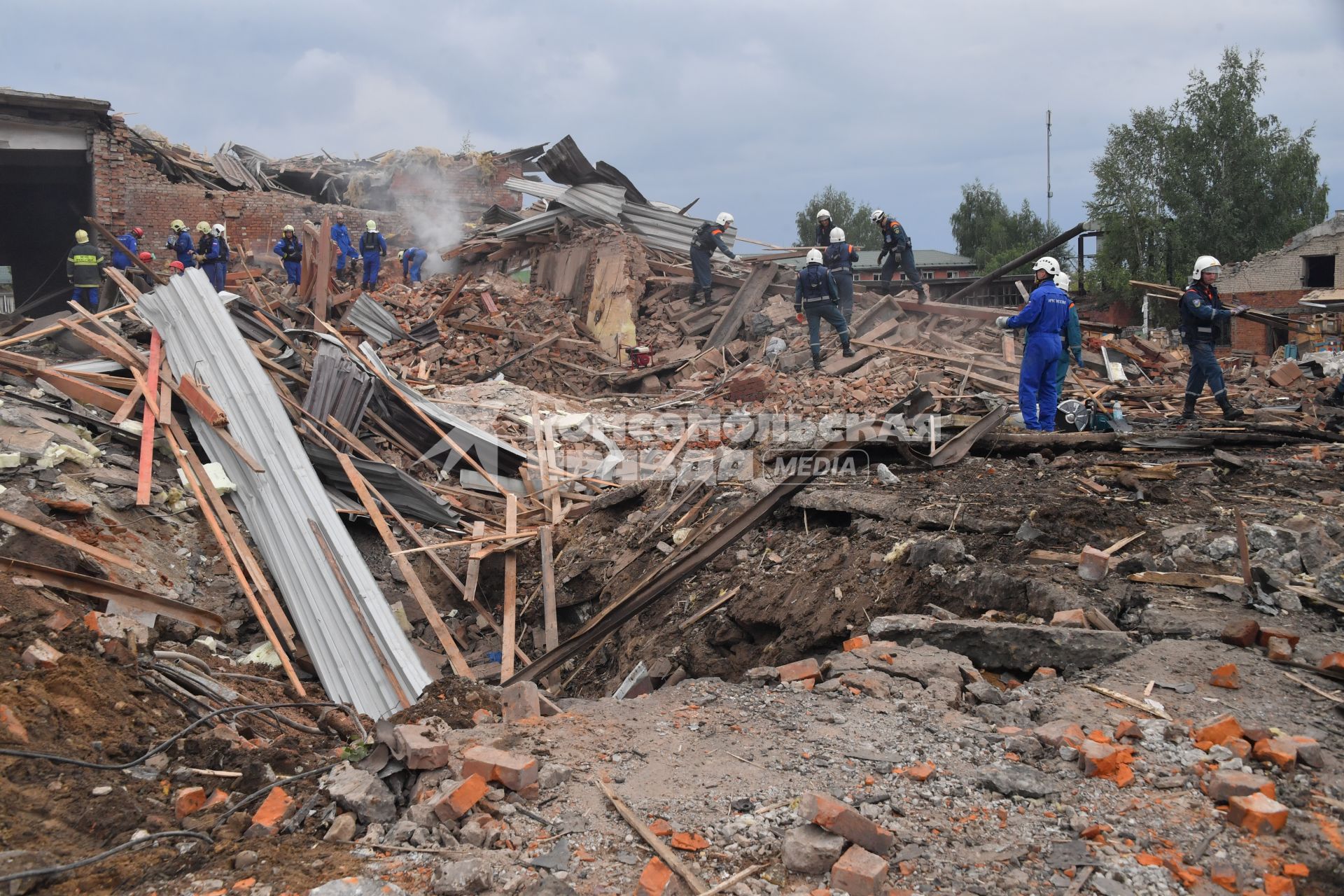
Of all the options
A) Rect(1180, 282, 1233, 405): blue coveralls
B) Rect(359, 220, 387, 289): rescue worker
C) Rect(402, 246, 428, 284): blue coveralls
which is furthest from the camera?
Rect(402, 246, 428, 284): blue coveralls

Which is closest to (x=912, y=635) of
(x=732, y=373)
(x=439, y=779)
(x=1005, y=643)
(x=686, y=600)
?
(x=1005, y=643)

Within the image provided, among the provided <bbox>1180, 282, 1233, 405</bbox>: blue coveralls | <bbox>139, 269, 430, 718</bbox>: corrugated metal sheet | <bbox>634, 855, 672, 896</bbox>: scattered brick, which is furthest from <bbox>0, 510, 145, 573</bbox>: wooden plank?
<bbox>1180, 282, 1233, 405</bbox>: blue coveralls

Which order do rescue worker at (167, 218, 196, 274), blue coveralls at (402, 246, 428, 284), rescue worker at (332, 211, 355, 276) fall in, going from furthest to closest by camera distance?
blue coveralls at (402, 246, 428, 284) < rescue worker at (332, 211, 355, 276) < rescue worker at (167, 218, 196, 274)

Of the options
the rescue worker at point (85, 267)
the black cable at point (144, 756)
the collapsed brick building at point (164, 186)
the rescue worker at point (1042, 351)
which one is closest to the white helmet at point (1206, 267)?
the rescue worker at point (1042, 351)

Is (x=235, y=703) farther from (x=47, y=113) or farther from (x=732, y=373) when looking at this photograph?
A: (x=47, y=113)

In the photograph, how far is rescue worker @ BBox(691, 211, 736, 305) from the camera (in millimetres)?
14938

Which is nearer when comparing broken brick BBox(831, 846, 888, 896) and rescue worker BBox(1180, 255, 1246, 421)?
broken brick BBox(831, 846, 888, 896)

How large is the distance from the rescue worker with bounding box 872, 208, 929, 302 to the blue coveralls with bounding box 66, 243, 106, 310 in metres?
11.6

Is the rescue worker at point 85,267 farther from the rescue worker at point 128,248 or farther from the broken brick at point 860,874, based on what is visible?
the broken brick at point 860,874

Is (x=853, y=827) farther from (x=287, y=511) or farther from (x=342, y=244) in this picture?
(x=342, y=244)

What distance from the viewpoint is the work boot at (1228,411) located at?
891 centimetres

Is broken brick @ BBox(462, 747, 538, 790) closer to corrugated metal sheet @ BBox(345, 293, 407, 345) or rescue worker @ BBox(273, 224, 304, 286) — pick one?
corrugated metal sheet @ BBox(345, 293, 407, 345)

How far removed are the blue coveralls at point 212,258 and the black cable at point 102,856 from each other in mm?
13222

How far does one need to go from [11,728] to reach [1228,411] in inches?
384
